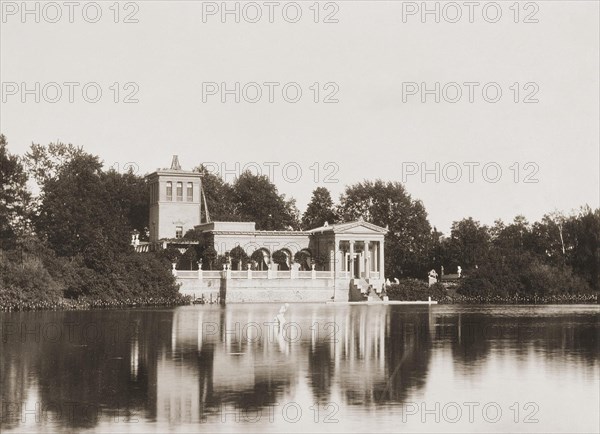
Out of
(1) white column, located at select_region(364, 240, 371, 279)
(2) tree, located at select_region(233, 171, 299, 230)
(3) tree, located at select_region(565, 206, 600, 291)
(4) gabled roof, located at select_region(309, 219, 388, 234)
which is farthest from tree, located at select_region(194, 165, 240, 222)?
(3) tree, located at select_region(565, 206, 600, 291)

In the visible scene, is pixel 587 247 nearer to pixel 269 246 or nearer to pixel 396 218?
pixel 396 218

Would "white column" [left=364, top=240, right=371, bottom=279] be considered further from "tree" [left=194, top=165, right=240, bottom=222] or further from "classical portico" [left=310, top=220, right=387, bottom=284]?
"tree" [left=194, top=165, right=240, bottom=222]

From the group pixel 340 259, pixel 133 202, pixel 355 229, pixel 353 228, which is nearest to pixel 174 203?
pixel 133 202

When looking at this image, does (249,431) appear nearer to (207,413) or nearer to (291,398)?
(207,413)

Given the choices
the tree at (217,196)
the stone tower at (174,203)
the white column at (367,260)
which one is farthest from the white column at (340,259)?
the tree at (217,196)

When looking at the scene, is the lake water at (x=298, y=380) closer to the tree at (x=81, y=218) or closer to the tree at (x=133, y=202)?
the tree at (x=81, y=218)

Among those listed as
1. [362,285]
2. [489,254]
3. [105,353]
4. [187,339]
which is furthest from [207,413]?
[489,254]
